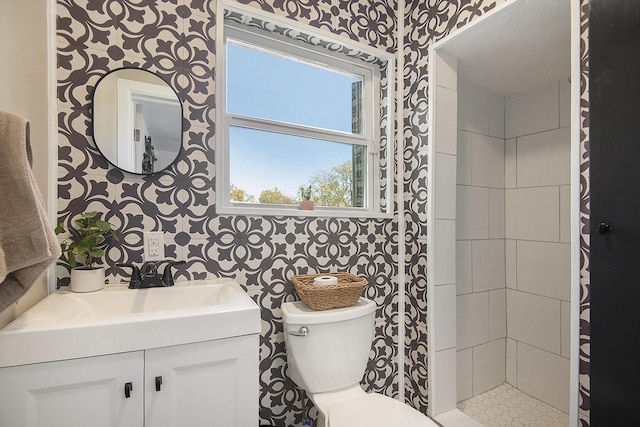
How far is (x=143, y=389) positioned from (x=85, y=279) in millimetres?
507

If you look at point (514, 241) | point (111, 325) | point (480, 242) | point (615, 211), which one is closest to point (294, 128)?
point (111, 325)

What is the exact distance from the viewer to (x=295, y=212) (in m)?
1.46

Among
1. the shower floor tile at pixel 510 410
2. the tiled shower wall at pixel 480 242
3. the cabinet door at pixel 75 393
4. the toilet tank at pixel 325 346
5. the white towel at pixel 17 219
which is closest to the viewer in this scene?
the white towel at pixel 17 219

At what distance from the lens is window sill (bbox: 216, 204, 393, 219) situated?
1339 millimetres

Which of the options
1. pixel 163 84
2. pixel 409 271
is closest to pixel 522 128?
pixel 409 271

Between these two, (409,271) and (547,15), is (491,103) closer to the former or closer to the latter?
(547,15)

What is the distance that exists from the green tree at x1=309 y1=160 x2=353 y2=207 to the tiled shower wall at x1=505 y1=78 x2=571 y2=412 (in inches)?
49.5

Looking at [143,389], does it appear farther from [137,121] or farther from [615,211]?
[615,211]

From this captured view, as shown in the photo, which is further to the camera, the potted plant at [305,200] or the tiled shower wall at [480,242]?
the tiled shower wall at [480,242]

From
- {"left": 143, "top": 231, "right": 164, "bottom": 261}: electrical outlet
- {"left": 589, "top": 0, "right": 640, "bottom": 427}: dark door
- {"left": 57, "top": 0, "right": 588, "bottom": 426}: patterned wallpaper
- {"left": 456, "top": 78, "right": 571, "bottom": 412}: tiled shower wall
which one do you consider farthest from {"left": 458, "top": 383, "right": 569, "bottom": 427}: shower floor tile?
{"left": 143, "top": 231, "right": 164, "bottom": 261}: electrical outlet

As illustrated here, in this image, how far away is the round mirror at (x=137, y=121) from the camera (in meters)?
1.14

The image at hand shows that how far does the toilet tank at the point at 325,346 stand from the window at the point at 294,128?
51 centimetres

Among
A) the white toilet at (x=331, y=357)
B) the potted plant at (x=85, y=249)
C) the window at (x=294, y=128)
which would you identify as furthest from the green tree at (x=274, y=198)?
the potted plant at (x=85, y=249)

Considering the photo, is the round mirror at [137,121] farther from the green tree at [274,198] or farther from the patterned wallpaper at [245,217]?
the green tree at [274,198]
